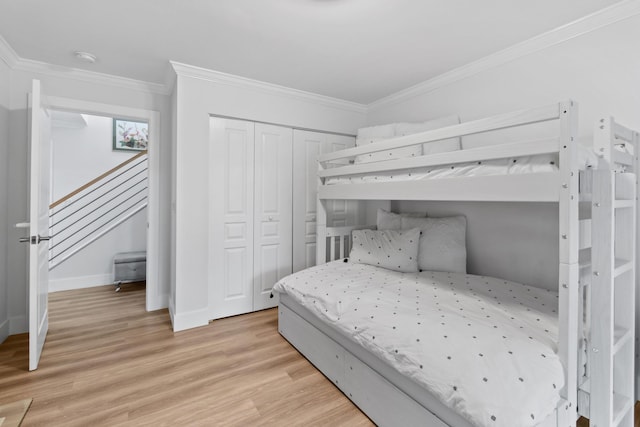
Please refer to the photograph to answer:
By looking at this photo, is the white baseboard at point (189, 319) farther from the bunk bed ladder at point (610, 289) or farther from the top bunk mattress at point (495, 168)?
the bunk bed ladder at point (610, 289)

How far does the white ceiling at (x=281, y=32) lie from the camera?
1.85 meters

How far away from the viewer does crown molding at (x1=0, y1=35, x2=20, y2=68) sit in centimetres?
229

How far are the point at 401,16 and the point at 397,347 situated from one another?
1978mm

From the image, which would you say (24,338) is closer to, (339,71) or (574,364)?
(339,71)

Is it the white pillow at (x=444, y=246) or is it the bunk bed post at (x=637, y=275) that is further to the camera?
the white pillow at (x=444, y=246)

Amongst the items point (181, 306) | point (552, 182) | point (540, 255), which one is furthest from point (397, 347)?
point (181, 306)

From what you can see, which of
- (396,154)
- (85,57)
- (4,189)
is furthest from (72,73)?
(396,154)

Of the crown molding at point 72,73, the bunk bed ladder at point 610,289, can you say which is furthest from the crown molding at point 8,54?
the bunk bed ladder at point 610,289

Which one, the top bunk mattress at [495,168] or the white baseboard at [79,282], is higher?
the top bunk mattress at [495,168]

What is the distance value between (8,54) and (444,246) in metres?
3.86

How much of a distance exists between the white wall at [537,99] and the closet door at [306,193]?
3.87 ft

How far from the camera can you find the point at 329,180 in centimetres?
296

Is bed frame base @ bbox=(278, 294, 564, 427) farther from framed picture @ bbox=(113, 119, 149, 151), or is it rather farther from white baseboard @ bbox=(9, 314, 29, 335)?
framed picture @ bbox=(113, 119, 149, 151)

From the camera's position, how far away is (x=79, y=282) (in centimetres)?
404
